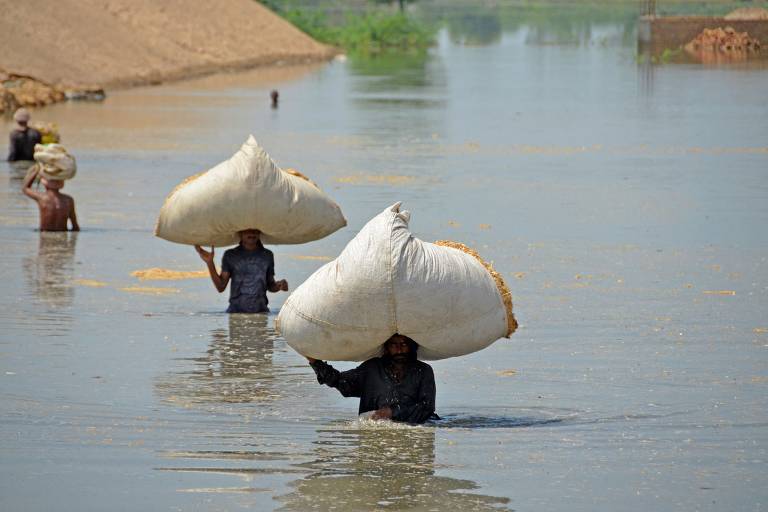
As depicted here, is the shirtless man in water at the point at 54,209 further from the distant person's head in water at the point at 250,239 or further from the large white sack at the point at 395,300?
the large white sack at the point at 395,300

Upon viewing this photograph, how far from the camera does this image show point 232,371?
9109 millimetres

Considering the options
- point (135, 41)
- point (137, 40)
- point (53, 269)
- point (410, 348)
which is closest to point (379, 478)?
point (410, 348)

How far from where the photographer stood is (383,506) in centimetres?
638

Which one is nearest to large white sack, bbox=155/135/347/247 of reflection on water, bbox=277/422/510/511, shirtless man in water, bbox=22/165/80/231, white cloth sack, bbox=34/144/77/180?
reflection on water, bbox=277/422/510/511

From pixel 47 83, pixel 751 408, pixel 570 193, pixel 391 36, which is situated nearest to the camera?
pixel 751 408

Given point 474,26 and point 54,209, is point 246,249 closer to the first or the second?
point 54,209

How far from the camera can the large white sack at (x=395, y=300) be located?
7059 millimetres

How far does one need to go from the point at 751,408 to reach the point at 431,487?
2284mm

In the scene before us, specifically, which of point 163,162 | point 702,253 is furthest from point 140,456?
point 163,162

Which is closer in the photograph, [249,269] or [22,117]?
[249,269]

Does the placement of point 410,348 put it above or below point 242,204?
below

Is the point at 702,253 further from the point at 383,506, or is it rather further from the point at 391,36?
the point at 391,36

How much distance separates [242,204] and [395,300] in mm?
3016

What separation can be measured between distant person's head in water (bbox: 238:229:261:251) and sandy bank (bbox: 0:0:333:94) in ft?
83.7
